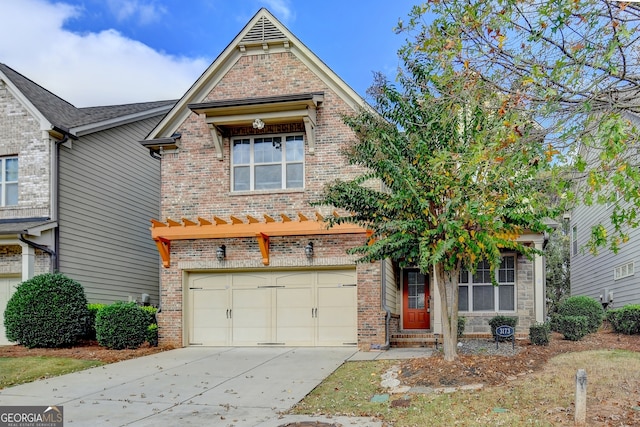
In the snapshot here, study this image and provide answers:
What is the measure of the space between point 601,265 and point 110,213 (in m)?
17.9

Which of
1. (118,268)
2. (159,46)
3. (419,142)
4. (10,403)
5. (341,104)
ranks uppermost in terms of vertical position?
(159,46)

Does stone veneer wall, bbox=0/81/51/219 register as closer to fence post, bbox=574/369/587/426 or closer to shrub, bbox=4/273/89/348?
shrub, bbox=4/273/89/348

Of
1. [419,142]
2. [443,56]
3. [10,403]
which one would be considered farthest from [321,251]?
[443,56]

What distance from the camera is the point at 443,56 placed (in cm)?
691

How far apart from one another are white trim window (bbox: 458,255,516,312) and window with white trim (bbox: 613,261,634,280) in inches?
185

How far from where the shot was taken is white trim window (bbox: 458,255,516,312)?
58.6ft

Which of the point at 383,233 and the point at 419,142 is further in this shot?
the point at 383,233

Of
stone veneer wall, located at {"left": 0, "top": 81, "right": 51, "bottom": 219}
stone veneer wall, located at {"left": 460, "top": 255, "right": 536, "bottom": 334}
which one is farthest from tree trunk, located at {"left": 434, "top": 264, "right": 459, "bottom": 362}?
stone veneer wall, located at {"left": 0, "top": 81, "right": 51, "bottom": 219}

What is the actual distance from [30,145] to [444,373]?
1338 cm

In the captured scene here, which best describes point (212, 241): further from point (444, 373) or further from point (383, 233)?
point (444, 373)

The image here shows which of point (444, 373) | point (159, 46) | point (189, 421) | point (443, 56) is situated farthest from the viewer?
point (159, 46)

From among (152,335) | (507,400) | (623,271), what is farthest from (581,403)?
(623,271)

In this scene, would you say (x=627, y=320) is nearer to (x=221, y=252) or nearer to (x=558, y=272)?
(x=221, y=252)

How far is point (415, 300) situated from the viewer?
19.0 metres
